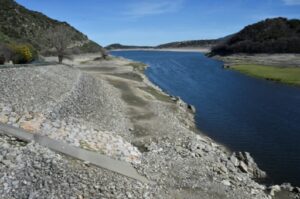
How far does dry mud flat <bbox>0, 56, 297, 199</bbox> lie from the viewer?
64.1 feet

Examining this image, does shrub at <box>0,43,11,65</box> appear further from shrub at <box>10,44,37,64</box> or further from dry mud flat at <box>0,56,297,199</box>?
dry mud flat at <box>0,56,297,199</box>

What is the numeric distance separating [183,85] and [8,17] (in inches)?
2957

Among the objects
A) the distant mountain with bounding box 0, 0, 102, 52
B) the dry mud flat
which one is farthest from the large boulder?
the distant mountain with bounding box 0, 0, 102, 52

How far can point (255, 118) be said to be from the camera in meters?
44.6

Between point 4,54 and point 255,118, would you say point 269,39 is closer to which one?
point 255,118

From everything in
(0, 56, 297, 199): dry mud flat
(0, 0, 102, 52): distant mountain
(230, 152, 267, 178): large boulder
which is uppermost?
(0, 0, 102, 52): distant mountain

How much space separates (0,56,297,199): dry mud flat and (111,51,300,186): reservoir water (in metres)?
2.90

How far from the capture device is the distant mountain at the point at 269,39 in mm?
147000

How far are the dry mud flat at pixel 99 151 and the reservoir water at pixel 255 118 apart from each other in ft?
9.50

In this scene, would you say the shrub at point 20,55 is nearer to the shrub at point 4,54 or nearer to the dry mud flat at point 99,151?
the shrub at point 4,54

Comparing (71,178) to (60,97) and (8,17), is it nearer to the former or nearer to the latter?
(60,97)

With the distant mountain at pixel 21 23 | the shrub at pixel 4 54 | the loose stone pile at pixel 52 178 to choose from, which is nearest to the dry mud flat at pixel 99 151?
the loose stone pile at pixel 52 178

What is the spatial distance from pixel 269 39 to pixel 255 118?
5072 inches

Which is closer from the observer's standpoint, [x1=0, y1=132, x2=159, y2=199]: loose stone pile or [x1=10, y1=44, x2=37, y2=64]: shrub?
[x1=0, y1=132, x2=159, y2=199]: loose stone pile
